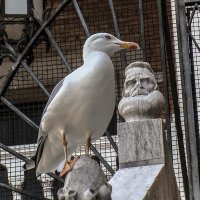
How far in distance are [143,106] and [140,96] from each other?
2.8 inches

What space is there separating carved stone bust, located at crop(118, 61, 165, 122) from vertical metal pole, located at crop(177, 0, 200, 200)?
536 mm

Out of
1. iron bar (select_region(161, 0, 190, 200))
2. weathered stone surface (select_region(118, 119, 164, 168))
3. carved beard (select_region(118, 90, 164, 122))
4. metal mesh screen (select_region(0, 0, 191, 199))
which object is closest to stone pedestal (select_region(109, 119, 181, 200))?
weathered stone surface (select_region(118, 119, 164, 168))

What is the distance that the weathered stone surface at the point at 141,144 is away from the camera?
5.30 meters

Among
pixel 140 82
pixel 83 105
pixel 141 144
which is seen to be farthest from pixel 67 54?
pixel 83 105

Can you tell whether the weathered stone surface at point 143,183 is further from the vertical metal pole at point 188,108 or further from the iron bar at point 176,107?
the iron bar at point 176,107

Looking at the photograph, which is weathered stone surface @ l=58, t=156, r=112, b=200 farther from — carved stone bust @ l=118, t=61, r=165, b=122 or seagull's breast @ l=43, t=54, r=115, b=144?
carved stone bust @ l=118, t=61, r=165, b=122

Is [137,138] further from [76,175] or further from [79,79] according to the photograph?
[76,175]

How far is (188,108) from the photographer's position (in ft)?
20.2

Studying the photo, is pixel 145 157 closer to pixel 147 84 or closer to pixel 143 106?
pixel 143 106

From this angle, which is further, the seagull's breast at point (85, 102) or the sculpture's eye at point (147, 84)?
the sculpture's eye at point (147, 84)

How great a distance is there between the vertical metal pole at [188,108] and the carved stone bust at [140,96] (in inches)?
21.1

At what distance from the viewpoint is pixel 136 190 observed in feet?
16.1

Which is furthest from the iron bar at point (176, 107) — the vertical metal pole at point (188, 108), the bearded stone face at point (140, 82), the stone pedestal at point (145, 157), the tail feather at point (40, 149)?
Result: the tail feather at point (40, 149)

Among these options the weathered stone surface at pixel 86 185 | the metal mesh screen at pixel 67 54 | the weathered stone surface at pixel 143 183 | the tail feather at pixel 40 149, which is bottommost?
the weathered stone surface at pixel 86 185
